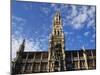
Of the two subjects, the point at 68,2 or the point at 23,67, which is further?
the point at 68,2

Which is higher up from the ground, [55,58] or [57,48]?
[57,48]

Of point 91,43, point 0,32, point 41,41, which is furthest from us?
point 91,43

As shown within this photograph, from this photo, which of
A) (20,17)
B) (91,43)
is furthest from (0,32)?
(91,43)

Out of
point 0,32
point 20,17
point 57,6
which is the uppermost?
point 57,6

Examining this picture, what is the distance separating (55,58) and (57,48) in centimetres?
11

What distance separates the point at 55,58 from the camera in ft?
7.13

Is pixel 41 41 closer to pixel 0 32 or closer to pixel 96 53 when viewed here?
pixel 0 32

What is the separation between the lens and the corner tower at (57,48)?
216 centimetres

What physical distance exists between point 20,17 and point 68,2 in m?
0.56

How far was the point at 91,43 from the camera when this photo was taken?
2.29 m

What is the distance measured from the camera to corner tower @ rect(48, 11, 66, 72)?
2.16 metres

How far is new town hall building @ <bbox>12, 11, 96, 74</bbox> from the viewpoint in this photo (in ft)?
6.79

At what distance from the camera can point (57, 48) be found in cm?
219

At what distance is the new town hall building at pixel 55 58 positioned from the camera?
207 centimetres
